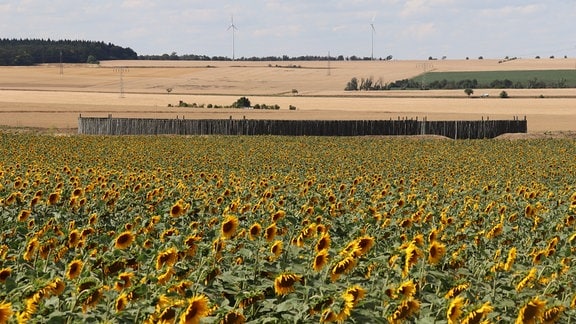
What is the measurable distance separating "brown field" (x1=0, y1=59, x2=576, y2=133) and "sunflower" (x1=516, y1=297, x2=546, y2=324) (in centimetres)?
5680

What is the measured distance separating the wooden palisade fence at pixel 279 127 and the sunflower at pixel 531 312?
52.3 meters

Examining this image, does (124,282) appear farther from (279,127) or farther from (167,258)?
(279,127)

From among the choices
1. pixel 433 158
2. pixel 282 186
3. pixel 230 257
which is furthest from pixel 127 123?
pixel 230 257

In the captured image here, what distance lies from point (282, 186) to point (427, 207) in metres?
2.84

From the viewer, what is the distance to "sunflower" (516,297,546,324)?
15.3 ft

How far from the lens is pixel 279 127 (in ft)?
189

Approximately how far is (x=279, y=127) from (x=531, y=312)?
174 feet

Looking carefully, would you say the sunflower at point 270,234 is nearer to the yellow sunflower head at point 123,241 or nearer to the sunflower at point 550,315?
the yellow sunflower head at point 123,241

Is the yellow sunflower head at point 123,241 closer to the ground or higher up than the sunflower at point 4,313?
closer to the ground

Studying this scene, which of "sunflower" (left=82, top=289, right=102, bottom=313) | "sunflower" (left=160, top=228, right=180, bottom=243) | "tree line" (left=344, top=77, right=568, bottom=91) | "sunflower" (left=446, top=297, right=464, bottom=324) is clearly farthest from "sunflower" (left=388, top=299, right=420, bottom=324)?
"tree line" (left=344, top=77, right=568, bottom=91)

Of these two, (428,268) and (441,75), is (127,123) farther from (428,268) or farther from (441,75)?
(441,75)

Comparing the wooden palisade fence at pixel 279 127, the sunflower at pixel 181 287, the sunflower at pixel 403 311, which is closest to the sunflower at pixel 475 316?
the sunflower at pixel 403 311

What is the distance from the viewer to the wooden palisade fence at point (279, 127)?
56.9 metres

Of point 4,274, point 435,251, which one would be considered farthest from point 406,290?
point 4,274
